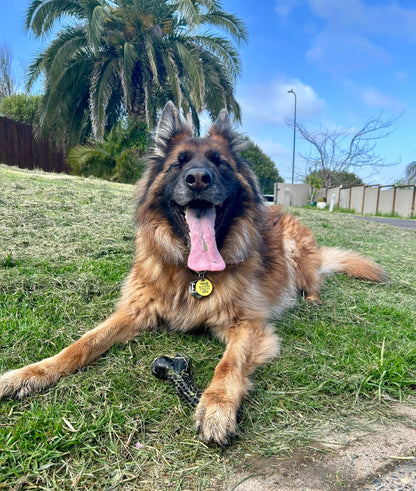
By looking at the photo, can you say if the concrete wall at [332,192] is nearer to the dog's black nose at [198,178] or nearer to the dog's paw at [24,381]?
the dog's black nose at [198,178]

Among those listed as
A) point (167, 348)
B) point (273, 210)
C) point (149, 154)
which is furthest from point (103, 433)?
point (273, 210)

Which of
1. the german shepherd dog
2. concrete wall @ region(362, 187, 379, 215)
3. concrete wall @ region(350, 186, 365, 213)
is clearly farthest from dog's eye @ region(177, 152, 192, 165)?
concrete wall @ region(350, 186, 365, 213)

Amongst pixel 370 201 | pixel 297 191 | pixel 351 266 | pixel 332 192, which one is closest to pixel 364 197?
pixel 370 201

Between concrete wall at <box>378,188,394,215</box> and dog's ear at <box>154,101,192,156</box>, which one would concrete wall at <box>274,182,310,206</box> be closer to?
concrete wall at <box>378,188,394,215</box>

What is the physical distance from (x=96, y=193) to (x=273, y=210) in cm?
408

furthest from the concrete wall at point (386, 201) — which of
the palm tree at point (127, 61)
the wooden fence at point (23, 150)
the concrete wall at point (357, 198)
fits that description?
the wooden fence at point (23, 150)

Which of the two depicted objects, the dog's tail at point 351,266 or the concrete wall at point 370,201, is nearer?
the dog's tail at point 351,266

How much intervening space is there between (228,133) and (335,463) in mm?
2705

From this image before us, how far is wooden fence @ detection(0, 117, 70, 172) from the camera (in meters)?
17.1

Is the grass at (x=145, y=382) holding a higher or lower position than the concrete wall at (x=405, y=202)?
lower

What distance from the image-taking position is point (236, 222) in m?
2.88

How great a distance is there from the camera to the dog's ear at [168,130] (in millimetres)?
3107

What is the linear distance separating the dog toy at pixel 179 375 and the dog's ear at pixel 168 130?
1.79 meters

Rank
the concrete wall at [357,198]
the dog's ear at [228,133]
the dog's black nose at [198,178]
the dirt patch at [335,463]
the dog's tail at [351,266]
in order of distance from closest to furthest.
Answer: the dirt patch at [335,463], the dog's black nose at [198,178], the dog's ear at [228,133], the dog's tail at [351,266], the concrete wall at [357,198]
